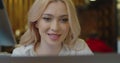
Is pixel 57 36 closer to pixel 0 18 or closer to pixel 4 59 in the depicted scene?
pixel 0 18

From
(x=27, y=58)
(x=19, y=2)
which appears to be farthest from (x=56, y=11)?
(x=27, y=58)

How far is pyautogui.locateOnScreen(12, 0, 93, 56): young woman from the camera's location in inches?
16.0

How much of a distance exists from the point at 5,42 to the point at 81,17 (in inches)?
9.0

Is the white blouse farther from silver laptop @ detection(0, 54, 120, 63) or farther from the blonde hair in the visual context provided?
silver laptop @ detection(0, 54, 120, 63)

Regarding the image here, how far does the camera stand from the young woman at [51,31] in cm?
41

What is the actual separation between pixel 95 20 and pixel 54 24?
288 millimetres

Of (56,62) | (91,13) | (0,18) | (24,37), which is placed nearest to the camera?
(56,62)

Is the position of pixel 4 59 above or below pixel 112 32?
above

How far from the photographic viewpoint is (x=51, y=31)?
409mm

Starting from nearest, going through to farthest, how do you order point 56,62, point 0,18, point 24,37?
point 56,62
point 0,18
point 24,37

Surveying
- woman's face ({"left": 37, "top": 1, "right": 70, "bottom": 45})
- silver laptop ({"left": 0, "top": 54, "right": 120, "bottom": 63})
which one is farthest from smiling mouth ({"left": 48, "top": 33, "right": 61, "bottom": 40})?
silver laptop ({"left": 0, "top": 54, "right": 120, "bottom": 63})

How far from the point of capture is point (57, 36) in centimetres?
41

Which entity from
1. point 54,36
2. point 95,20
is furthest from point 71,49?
point 95,20

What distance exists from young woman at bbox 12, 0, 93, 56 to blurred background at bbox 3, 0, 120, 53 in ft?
0.14
